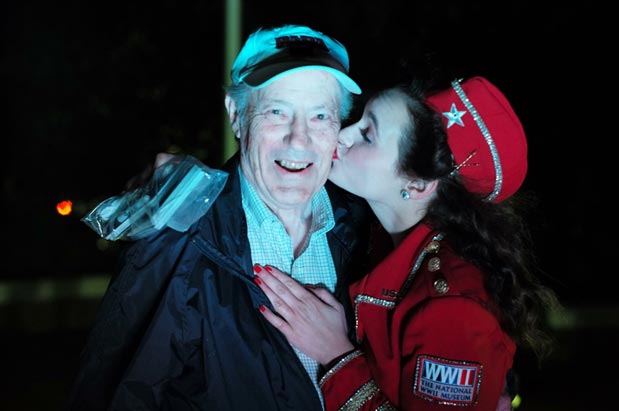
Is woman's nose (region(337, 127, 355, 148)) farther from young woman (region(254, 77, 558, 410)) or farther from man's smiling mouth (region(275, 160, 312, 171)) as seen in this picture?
man's smiling mouth (region(275, 160, 312, 171))

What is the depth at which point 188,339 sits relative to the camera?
7.86 ft

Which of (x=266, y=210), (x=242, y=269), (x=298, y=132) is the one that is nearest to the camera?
(x=242, y=269)

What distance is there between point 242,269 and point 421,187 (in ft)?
3.01

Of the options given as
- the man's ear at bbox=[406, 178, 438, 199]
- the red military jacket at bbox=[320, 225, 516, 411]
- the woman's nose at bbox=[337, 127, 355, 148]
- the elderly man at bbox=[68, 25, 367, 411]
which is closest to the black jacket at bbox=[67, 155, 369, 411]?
the elderly man at bbox=[68, 25, 367, 411]

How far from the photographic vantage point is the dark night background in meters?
8.16

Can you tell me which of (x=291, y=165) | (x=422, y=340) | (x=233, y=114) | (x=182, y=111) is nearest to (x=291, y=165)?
(x=291, y=165)

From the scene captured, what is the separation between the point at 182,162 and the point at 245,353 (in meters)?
0.77

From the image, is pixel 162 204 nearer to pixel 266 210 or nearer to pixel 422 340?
pixel 266 210

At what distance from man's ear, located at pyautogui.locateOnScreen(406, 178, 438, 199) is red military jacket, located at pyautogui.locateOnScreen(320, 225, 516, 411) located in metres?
0.18

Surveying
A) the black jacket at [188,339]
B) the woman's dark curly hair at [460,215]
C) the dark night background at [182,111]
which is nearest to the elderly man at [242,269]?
the black jacket at [188,339]

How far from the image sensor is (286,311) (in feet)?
8.48

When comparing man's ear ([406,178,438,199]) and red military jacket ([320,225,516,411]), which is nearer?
red military jacket ([320,225,516,411])

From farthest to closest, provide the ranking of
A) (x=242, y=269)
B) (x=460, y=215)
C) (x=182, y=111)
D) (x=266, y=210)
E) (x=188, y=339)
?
1. (x=182, y=111)
2. (x=460, y=215)
3. (x=266, y=210)
4. (x=242, y=269)
5. (x=188, y=339)

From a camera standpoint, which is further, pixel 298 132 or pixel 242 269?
pixel 298 132
